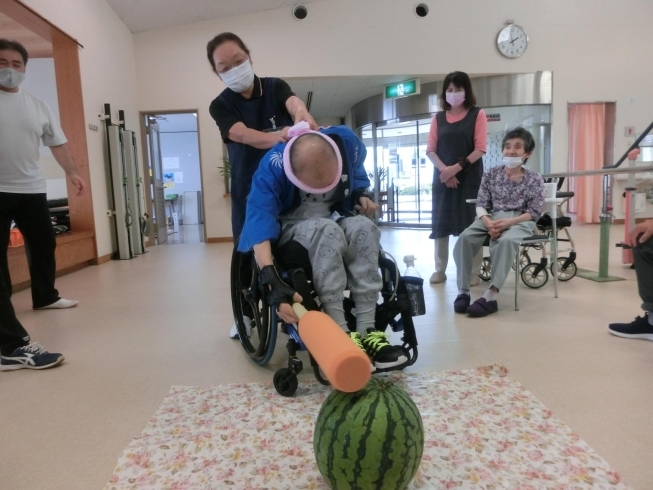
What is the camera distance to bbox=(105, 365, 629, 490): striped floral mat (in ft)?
3.22

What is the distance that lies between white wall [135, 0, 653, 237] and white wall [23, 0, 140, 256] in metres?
0.68

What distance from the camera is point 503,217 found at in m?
2.51

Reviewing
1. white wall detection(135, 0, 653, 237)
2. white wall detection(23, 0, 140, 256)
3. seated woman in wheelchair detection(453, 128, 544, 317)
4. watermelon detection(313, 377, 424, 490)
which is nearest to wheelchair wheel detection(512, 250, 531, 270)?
seated woman in wheelchair detection(453, 128, 544, 317)

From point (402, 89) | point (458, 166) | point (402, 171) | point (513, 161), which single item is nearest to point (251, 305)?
point (513, 161)

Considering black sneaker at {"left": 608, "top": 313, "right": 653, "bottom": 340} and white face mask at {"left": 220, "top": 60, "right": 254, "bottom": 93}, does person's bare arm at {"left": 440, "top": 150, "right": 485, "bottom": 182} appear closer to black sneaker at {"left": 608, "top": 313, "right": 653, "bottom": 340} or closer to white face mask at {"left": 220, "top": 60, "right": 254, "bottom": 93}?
black sneaker at {"left": 608, "top": 313, "right": 653, "bottom": 340}

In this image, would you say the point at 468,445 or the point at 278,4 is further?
the point at 278,4

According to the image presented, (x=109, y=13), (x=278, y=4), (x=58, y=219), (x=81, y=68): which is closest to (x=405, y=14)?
(x=278, y=4)

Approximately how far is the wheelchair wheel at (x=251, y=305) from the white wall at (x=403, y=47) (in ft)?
16.6

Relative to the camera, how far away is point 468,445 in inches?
43.2

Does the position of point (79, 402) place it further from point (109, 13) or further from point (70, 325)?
point (109, 13)

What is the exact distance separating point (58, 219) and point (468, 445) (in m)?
4.78

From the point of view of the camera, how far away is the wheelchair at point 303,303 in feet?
4.53

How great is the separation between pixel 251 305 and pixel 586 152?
24.6ft

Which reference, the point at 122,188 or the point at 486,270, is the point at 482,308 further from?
the point at 122,188
